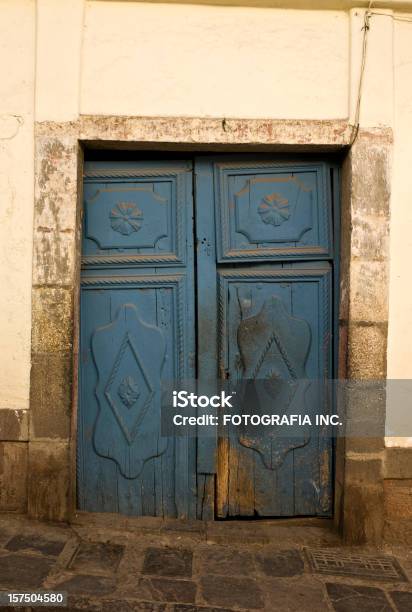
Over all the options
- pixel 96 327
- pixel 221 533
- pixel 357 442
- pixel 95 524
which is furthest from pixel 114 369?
pixel 357 442

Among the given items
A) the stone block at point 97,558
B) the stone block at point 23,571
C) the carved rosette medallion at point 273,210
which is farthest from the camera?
the carved rosette medallion at point 273,210

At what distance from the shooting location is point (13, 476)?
3334 millimetres

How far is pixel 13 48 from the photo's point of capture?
3.32 m

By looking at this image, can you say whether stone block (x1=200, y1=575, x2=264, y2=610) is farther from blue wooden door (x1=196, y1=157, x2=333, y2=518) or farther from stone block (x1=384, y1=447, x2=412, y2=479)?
stone block (x1=384, y1=447, x2=412, y2=479)

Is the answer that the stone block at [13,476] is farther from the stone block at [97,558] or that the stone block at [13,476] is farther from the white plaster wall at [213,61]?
the white plaster wall at [213,61]

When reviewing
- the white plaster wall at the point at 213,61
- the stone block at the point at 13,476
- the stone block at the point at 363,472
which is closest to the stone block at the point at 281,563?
the stone block at the point at 363,472

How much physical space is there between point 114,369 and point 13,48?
209 cm

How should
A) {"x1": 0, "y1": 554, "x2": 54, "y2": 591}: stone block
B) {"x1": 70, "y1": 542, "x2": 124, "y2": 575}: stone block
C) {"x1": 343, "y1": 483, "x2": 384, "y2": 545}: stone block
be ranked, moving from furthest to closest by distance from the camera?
1. {"x1": 343, "y1": 483, "x2": 384, "y2": 545}: stone block
2. {"x1": 70, "y1": 542, "x2": 124, "y2": 575}: stone block
3. {"x1": 0, "y1": 554, "x2": 54, "y2": 591}: stone block

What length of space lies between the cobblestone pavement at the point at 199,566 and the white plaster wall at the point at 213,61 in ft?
8.41

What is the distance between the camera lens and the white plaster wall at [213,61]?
332 centimetres

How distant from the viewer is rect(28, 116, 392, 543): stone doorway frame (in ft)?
10.8

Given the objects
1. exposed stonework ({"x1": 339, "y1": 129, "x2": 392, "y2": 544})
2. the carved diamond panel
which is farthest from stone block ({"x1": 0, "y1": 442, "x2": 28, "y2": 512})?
exposed stonework ({"x1": 339, "y1": 129, "x2": 392, "y2": 544})

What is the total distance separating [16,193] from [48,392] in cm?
124

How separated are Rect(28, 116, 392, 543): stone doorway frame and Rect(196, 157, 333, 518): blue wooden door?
245 millimetres
